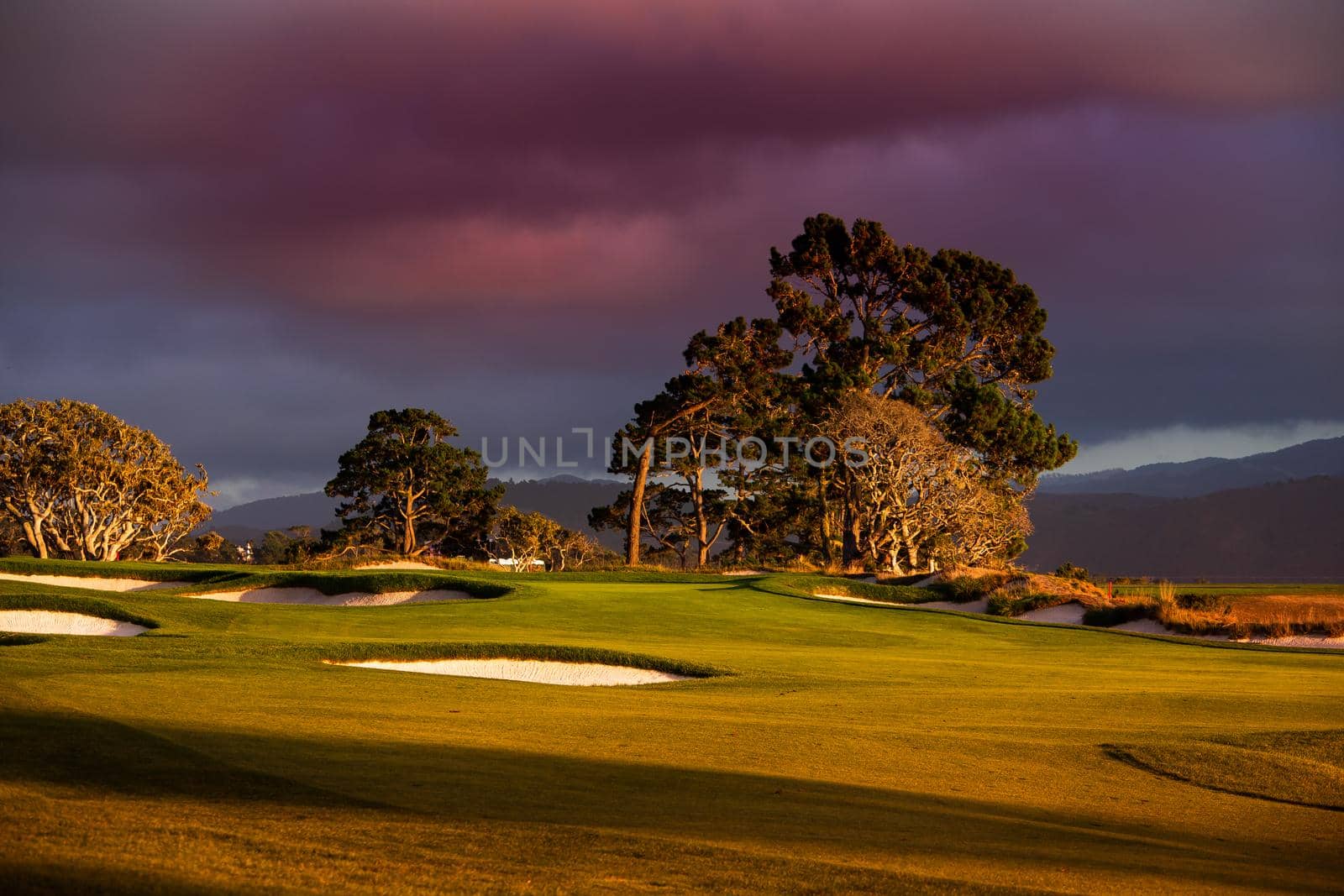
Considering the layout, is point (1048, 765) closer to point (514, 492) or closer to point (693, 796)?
point (693, 796)

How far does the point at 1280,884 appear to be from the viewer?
19.3 ft

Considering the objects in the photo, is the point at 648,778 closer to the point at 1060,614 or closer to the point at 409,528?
the point at 1060,614

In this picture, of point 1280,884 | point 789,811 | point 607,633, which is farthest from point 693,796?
point 607,633

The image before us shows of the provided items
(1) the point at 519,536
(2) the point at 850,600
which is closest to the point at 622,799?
(2) the point at 850,600

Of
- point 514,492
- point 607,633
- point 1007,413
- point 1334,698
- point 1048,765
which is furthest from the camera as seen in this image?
point 514,492

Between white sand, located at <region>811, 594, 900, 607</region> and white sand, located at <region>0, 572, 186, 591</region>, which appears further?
white sand, located at <region>811, 594, 900, 607</region>

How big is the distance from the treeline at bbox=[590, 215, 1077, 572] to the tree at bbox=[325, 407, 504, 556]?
22.4 ft

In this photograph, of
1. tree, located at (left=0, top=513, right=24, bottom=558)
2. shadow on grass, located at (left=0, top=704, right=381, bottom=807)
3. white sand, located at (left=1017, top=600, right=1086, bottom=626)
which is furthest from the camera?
tree, located at (left=0, top=513, right=24, bottom=558)

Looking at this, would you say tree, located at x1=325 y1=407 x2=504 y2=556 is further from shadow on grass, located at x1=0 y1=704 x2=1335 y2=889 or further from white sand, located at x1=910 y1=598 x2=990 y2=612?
shadow on grass, located at x1=0 y1=704 x2=1335 y2=889

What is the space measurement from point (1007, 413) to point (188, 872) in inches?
1777

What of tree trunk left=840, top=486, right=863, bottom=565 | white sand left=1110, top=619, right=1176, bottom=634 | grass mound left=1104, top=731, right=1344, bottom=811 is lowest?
white sand left=1110, top=619, right=1176, bottom=634

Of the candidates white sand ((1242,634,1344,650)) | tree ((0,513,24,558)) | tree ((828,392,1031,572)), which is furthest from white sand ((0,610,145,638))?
tree ((0,513,24,558))

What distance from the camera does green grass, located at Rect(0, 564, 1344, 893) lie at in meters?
5.14

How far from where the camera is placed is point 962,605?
30.8 meters
